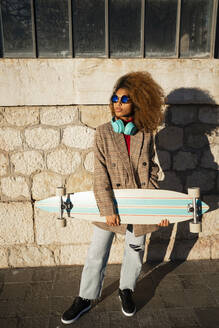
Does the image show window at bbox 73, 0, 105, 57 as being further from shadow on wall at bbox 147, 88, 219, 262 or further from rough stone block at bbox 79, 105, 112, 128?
shadow on wall at bbox 147, 88, 219, 262

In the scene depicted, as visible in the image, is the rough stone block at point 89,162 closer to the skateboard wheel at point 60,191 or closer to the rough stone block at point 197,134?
the skateboard wheel at point 60,191

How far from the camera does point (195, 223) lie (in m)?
2.14

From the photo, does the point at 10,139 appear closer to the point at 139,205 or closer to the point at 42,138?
the point at 42,138

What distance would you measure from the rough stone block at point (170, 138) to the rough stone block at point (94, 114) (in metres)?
0.62

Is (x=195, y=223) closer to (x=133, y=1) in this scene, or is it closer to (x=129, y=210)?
(x=129, y=210)

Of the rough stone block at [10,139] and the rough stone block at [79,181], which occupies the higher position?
the rough stone block at [10,139]

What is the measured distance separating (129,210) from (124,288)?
2.32 feet

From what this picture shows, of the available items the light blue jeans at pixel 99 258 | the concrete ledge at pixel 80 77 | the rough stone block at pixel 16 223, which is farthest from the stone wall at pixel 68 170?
the light blue jeans at pixel 99 258

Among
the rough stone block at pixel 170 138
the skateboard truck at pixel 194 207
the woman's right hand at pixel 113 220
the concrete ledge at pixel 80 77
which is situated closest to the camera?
the woman's right hand at pixel 113 220

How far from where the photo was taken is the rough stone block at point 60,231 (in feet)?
8.80

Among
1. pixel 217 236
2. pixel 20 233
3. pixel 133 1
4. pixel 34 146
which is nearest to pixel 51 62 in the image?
pixel 34 146

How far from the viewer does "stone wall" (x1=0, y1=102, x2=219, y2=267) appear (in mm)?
2555

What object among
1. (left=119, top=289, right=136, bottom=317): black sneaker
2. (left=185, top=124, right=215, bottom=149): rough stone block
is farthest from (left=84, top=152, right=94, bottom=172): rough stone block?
(left=119, top=289, right=136, bottom=317): black sneaker

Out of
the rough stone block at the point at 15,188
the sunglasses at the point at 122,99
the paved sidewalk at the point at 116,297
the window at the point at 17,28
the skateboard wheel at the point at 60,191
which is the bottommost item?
the paved sidewalk at the point at 116,297
